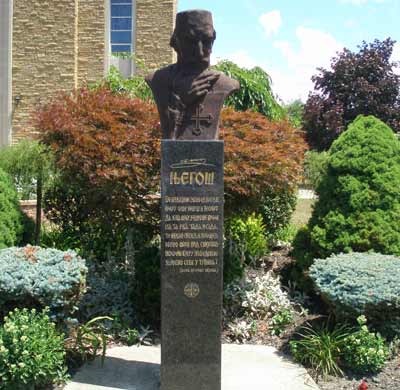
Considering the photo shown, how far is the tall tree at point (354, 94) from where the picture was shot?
18.9 metres

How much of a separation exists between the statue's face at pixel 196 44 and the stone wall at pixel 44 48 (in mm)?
11634

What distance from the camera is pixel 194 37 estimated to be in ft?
15.0

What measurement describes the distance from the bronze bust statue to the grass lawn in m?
8.36

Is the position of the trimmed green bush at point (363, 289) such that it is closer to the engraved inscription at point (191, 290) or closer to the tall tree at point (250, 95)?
the engraved inscription at point (191, 290)

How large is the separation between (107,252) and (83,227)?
86 cm

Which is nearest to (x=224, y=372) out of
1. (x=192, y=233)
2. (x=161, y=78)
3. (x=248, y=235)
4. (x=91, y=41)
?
(x=192, y=233)

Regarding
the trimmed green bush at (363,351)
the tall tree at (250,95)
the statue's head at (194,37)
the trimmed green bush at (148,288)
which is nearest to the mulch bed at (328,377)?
the trimmed green bush at (363,351)

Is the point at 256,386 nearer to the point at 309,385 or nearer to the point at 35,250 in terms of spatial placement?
the point at 309,385

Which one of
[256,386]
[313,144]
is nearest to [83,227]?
[256,386]

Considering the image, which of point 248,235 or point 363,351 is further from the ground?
point 248,235

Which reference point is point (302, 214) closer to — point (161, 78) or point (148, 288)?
point (148, 288)

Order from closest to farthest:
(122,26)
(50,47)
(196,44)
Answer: (196,44) → (50,47) → (122,26)

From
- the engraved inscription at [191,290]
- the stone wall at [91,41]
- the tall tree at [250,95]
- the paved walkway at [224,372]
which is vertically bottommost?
the paved walkway at [224,372]

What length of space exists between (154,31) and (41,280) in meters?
13.3
